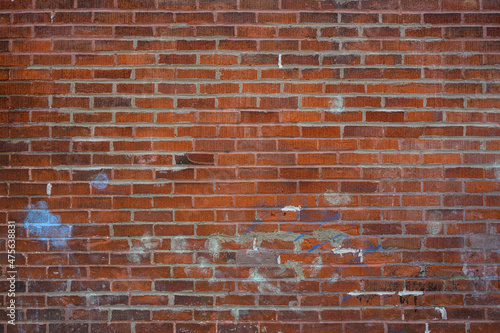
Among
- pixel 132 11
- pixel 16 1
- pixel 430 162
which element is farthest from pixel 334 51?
pixel 16 1

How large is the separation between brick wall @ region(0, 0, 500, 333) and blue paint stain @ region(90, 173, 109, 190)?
0.06 feet

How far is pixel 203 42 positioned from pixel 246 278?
5.12 ft

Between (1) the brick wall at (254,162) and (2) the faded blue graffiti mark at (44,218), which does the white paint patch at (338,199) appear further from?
(2) the faded blue graffiti mark at (44,218)

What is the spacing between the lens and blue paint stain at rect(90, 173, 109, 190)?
2.24 metres

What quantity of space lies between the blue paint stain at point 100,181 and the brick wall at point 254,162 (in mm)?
19

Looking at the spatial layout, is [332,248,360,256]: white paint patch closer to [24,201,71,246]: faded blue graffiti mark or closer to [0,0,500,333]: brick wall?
[0,0,500,333]: brick wall

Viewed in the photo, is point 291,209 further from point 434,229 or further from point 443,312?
point 443,312

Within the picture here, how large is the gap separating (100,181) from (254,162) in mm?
1008

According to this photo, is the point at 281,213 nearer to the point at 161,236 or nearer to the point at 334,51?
the point at 161,236

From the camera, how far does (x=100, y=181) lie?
7.36ft

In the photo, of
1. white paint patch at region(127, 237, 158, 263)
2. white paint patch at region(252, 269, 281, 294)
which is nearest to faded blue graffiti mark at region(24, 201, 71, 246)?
white paint patch at region(127, 237, 158, 263)

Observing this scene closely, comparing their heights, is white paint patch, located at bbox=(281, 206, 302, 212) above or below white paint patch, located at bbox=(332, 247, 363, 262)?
above

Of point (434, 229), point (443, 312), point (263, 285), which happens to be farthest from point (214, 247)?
point (443, 312)

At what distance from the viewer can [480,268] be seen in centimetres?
225
